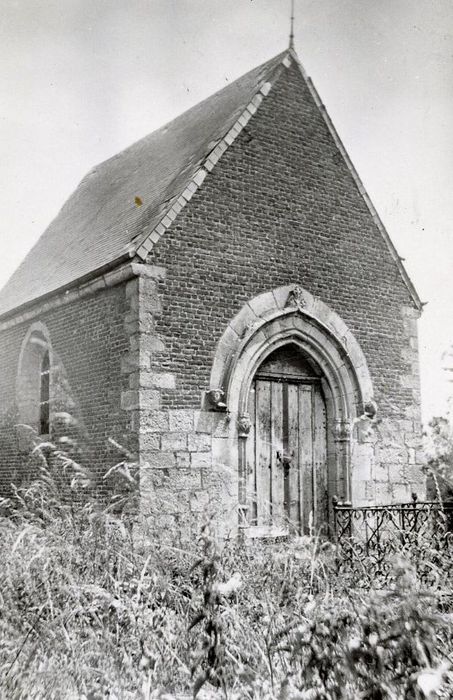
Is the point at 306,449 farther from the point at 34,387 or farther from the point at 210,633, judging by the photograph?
the point at 210,633

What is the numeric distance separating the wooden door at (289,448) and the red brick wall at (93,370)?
2.03 metres

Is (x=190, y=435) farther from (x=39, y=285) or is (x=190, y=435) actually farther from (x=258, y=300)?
(x=39, y=285)

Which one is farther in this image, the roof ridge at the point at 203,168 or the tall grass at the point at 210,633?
the roof ridge at the point at 203,168

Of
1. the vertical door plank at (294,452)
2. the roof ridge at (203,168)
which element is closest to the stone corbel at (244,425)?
the vertical door plank at (294,452)

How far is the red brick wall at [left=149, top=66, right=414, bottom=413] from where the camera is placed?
10297mm

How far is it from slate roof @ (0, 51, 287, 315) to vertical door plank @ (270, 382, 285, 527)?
3.11 meters

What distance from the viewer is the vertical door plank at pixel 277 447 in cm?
1120

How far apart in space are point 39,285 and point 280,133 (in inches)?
190

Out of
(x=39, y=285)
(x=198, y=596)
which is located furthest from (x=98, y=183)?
(x=198, y=596)

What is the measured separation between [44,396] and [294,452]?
459 centimetres

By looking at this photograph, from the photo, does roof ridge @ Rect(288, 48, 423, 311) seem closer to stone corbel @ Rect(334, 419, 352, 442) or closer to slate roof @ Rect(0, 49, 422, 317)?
slate roof @ Rect(0, 49, 422, 317)

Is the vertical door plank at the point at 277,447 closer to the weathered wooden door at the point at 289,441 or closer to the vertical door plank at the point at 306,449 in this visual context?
the weathered wooden door at the point at 289,441

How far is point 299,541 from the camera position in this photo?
434cm

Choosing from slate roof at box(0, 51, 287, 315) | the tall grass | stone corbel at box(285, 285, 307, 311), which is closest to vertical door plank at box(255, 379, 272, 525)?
stone corbel at box(285, 285, 307, 311)
